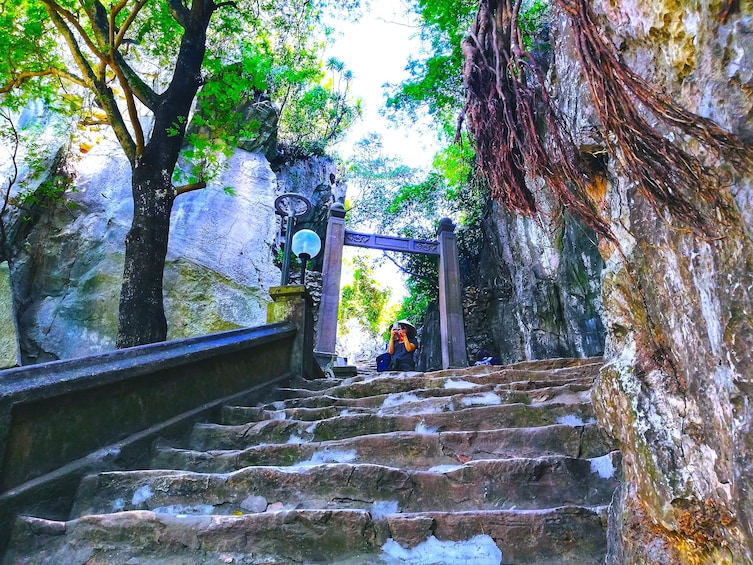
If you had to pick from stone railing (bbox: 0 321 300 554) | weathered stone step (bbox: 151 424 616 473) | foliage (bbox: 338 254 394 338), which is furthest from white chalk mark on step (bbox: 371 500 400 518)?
foliage (bbox: 338 254 394 338)

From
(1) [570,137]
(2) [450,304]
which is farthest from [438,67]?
(1) [570,137]

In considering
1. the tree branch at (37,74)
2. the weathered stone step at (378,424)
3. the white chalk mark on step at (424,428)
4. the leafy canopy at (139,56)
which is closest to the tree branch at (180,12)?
the leafy canopy at (139,56)

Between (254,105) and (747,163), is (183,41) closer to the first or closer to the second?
(254,105)

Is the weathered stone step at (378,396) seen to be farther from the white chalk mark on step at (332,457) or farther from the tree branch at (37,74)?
the tree branch at (37,74)

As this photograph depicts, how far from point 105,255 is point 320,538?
770cm

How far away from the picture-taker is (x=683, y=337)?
169cm

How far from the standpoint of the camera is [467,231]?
42.7 ft

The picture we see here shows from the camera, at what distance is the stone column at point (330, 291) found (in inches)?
344

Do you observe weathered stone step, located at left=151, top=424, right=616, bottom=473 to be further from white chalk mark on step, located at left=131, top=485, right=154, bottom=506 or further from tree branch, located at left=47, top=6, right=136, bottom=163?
tree branch, located at left=47, top=6, right=136, bottom=163

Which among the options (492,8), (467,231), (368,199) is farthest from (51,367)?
(368,199)

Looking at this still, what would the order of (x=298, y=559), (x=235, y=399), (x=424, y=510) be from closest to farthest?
(x=298, y=559) → (x=424, y=510) → (x=235, y=399)

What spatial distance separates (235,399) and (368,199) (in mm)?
11831

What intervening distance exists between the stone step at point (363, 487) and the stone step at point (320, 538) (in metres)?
0.23

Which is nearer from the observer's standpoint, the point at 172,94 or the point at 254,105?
the point at 172,94
